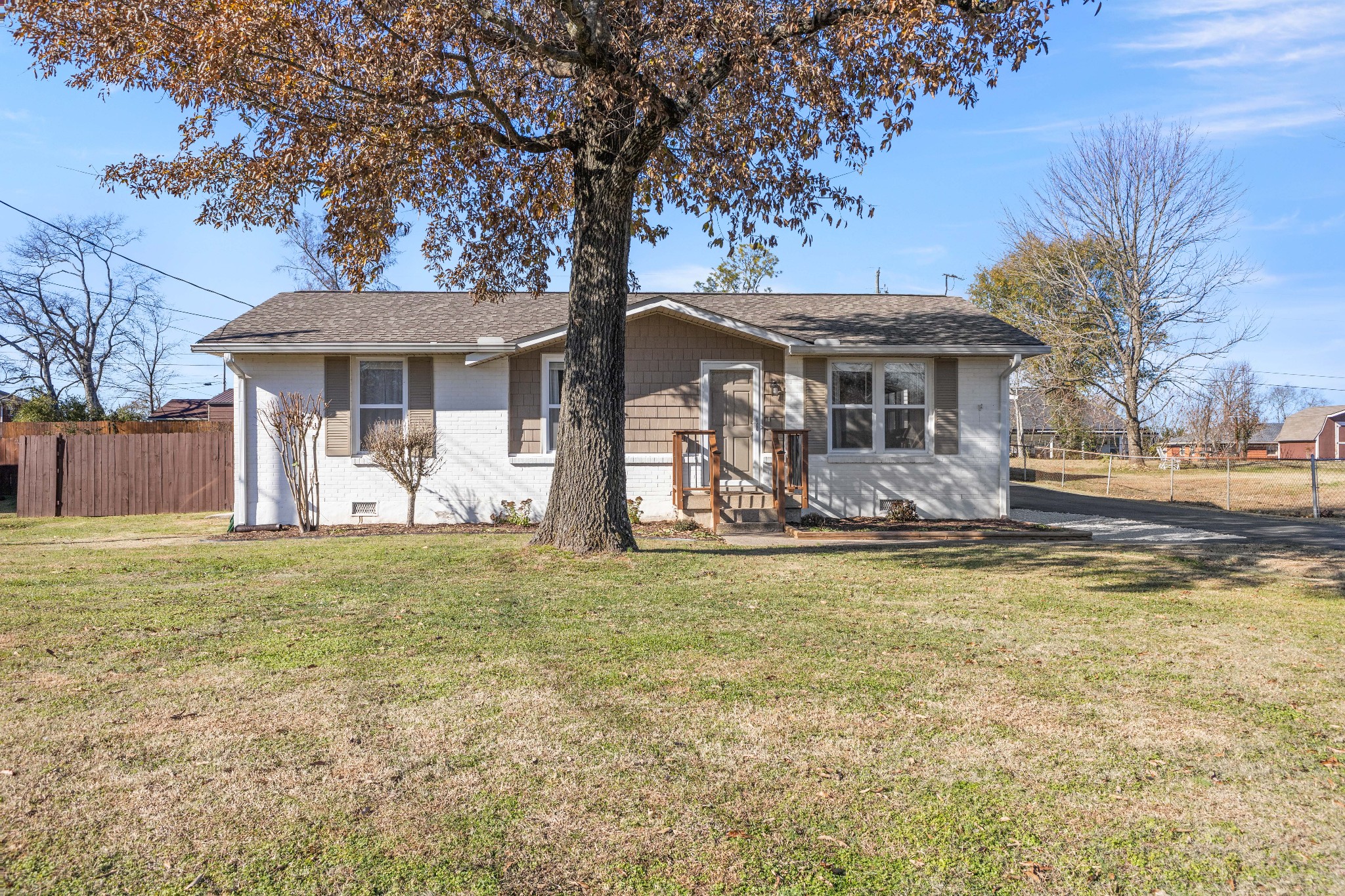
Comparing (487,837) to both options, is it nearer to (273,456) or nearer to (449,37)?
(449,37)

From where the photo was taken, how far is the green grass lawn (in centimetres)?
288

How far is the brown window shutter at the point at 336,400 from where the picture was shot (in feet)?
45.7

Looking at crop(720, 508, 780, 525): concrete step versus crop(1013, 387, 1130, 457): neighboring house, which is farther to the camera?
crop(1013, 387, 1130, 457): neighboring house

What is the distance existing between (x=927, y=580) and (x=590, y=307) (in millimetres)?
4403

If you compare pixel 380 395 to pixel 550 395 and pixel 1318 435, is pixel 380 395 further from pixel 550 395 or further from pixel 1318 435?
pixel 1318 435

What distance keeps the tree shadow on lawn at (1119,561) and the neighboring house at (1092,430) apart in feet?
84.3

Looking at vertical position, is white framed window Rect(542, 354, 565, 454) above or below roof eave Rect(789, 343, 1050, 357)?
below

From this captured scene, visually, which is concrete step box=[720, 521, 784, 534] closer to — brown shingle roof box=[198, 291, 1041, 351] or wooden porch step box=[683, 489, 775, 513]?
wooden porch step box=[683, 489, 775, 513]

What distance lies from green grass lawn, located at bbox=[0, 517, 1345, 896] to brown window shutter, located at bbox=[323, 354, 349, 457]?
638 centimetres

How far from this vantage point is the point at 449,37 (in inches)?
340

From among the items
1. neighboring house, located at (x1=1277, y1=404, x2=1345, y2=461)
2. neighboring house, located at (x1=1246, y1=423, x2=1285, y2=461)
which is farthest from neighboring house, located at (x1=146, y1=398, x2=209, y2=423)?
neighboring house, located at (x1=1277, y1=404, x2=1345, y2=461)

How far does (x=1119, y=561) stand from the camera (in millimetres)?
9703

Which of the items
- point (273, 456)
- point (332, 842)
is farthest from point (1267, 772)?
point (273, 456)

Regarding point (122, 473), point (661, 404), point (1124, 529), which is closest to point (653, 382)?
point (661, 404)
